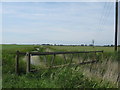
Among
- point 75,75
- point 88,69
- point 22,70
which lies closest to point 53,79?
point 75,75

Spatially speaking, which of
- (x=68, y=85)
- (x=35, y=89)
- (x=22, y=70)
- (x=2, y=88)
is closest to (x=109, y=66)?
(x=68, y=85)

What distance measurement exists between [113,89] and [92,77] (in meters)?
0.93

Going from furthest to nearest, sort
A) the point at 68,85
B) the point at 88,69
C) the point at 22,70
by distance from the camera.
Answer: the point at 22,70 < the point at 88,69 < the point at 68,85

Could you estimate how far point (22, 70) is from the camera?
10.7m

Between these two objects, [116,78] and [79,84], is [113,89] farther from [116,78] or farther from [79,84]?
[79,84]

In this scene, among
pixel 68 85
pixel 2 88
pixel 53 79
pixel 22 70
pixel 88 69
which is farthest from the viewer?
pixel 22 70

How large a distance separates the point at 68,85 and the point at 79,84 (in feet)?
1.21

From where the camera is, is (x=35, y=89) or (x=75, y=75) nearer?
(x=35, y=89)

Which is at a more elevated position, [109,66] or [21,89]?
[109,66]

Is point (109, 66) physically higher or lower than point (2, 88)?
higher

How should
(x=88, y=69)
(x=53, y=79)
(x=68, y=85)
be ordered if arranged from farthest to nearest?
1. (x=88, y=69)
2. (x=53, y=79)
3. (x=68, y=85)

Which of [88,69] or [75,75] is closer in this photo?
[75,75]

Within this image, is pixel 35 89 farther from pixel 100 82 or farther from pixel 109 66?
pixel 109 66

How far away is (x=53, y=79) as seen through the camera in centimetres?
728
